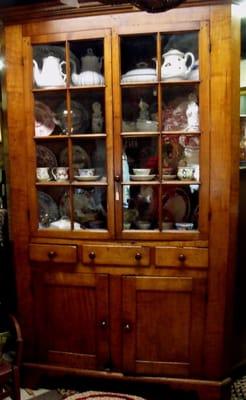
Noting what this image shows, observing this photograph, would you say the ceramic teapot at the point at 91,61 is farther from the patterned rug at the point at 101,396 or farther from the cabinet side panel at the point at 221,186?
the patterned rug at the point at 101,396

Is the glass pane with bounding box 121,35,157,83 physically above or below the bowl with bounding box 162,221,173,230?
above

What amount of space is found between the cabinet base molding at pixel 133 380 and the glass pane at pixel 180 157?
3.48 feet

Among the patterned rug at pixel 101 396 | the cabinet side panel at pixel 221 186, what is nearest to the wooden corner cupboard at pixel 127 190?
the cabinet side panel at pixel 221 186

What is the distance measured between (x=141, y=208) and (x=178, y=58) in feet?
2.56

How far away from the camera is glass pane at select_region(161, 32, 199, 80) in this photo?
1.85m

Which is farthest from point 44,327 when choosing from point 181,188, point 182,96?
point 182,96

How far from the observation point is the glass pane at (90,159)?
6.56ft

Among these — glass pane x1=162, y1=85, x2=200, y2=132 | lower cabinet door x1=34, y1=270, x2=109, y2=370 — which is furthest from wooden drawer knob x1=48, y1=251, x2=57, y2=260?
glass pane x1=162, y1=85, x2=200, y2=132

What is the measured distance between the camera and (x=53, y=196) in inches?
82.7

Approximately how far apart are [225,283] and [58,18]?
5.16ft

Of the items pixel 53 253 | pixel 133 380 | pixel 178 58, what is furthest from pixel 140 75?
pixel 133 380

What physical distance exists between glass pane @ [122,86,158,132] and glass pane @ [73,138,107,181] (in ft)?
0.57

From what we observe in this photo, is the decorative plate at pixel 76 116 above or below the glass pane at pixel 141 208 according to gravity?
above

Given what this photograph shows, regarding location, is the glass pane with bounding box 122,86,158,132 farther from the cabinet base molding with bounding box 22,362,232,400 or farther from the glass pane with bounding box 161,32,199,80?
the cabinet base molding with bounding box 22,362,232,400
